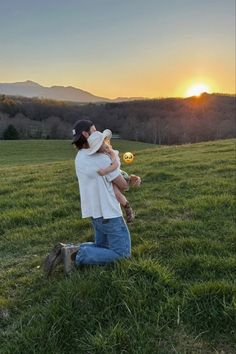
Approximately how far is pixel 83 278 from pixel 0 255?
208cm

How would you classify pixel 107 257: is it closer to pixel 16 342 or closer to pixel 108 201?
pixel 108 201

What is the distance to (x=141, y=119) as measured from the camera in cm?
11906

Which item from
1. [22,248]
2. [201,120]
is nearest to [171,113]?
[201,120]

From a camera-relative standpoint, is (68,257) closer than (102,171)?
No

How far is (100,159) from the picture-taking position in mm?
4906

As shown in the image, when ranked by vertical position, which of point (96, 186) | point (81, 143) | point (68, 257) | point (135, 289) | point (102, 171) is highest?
point (81, 143)

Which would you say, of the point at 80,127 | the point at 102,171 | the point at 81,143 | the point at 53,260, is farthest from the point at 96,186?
the point at 53,260

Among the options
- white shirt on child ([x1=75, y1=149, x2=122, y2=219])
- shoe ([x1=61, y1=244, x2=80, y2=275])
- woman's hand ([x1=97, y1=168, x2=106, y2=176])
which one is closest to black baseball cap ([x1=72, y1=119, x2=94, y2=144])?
white shirt on child ([x1=75, y1=149, x2=122, y2=219])

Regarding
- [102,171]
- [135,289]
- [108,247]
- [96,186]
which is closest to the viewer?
[135,289]

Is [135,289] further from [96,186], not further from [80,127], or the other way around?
[80,127]

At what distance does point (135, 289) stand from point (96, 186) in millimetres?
1252

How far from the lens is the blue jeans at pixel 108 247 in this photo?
5020 millimetres

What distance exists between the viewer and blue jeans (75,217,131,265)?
5020 millimetres

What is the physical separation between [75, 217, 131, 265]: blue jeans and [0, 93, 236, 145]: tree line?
79.6 metres
